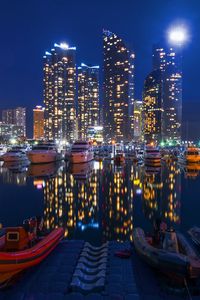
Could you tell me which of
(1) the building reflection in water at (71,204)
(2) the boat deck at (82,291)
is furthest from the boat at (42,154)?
(2) the boat deck at (82,291)

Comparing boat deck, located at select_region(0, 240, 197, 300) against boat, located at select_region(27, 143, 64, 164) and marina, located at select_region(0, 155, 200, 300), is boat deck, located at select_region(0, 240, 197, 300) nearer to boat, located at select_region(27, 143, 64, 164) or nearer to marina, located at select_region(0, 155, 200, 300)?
marina, located at select_region(0, 155, 200, 300)

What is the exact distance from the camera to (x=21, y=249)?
11.8m

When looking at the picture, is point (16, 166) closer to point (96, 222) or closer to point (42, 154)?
point (42, 154)

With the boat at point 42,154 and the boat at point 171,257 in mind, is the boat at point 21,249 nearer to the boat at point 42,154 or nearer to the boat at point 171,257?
the boat at point 171,257

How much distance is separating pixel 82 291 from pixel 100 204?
51.2 feet

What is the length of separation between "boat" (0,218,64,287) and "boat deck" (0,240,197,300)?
0.33 m

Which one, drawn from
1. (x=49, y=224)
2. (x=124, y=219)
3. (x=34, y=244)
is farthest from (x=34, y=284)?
(x=124, y=219)

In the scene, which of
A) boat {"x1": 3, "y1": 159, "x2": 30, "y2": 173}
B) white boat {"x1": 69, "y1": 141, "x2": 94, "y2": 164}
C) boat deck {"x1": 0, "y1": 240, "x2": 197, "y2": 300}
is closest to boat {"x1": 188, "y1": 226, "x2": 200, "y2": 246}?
boat deck {"x1": 0, "y1": 240, "x2": 197, "y2": 300}

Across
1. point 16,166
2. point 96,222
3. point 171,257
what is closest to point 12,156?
point 16,166

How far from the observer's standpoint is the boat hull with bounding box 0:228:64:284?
34.9 feet

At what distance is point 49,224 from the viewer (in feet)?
64.0

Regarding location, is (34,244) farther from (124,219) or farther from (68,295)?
(124,219)

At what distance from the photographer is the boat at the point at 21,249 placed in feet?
35.0

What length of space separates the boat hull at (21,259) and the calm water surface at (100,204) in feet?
14.4
